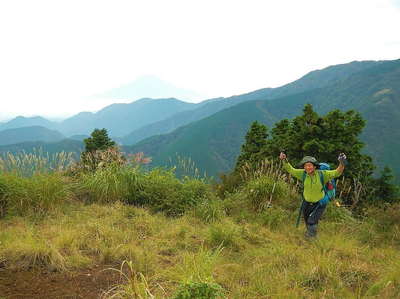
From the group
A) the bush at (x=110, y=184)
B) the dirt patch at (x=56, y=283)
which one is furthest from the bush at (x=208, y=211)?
the dirt patch at (x=56, y=283)

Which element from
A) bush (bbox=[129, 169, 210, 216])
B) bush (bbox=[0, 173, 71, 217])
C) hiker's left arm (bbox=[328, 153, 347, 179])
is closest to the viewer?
hiker's left arm (bbox=[328, 153, 347, 179])

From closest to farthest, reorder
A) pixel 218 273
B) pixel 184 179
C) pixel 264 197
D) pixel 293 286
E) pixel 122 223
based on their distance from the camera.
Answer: pixel 293 286
pixel 218 273
pixel 122 223
pixel 264 197
pixel 184 179

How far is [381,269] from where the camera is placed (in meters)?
4.43

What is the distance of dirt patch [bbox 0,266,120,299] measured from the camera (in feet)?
11.7

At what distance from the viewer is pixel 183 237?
18.8 feet

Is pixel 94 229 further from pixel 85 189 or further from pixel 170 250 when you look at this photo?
pixel 85 189

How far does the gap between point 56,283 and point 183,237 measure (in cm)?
235

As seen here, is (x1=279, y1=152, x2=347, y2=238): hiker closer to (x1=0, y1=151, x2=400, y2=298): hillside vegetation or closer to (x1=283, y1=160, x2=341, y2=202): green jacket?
(x1=283, y1=160, x2=341, y2=202): green jacket

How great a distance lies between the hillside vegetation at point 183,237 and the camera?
3.74m

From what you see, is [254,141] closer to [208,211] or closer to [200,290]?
[208,211]

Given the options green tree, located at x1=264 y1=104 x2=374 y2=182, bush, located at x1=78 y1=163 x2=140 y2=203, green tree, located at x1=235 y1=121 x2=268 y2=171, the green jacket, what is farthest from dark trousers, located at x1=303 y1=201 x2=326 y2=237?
green tree, located at x1=235 y1=121 x2=268 y2=171

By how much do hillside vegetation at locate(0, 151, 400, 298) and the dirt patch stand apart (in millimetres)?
73

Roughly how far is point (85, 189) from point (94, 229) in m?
2.74

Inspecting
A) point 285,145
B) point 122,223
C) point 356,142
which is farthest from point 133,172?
point 356,142
